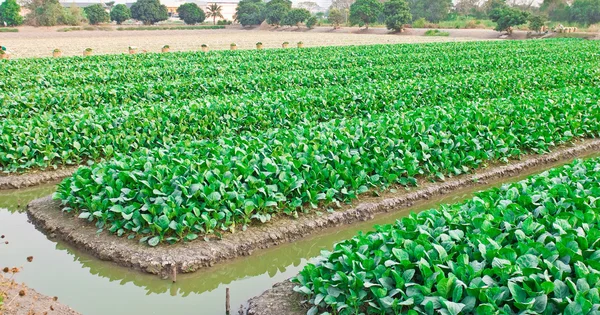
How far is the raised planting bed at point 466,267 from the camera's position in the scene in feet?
12.0

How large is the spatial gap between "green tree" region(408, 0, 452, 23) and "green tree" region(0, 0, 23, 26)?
55.7 m

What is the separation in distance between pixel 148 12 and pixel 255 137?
90772mm

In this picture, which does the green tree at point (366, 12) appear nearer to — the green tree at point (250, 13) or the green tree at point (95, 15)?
the green tree at point (250, 13)

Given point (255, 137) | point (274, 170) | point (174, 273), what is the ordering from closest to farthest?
point (174, 273)
point (274, 170)
point (255, 137)

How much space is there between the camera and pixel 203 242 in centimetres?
573

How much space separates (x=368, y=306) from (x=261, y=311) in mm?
891

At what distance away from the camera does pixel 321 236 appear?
6348 millimetres

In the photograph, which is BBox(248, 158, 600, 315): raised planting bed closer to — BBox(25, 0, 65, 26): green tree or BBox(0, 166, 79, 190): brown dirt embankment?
BBox(0, 166, 79, 190): brown dirt embankment

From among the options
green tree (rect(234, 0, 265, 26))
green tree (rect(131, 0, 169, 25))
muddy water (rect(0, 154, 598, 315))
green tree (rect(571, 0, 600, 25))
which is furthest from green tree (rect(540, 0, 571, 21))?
muddy water (rect(0, 154, 598, 315))

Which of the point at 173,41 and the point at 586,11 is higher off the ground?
the point at 586,11

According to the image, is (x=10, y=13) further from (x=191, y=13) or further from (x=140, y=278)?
(x=140, y=278)

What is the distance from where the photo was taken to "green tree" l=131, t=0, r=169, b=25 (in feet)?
302

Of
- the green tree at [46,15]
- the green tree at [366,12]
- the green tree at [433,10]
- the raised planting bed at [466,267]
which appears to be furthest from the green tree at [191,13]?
the raised planting bed at [466,267]

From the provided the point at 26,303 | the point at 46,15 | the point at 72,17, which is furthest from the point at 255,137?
the point at 72,17
